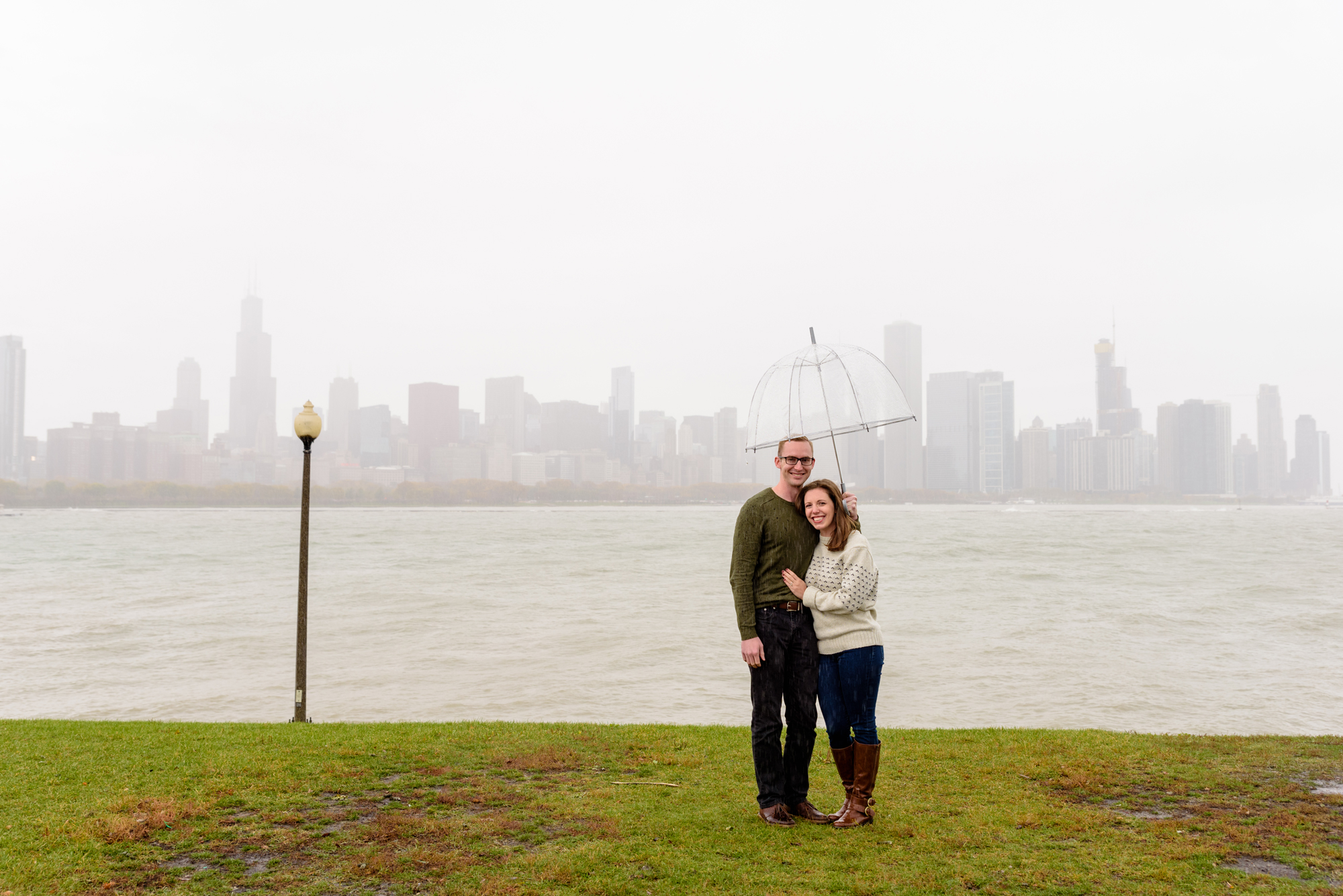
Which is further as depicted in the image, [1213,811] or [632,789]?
[632,789]

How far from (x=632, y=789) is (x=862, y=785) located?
1913mm

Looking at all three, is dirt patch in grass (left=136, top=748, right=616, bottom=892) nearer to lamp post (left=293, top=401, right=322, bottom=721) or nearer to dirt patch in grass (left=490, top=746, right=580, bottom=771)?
dirt patch in grass (left=490, top=746, right=580, bottom=771)

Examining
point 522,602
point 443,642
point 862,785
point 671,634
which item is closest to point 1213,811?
point 862,785

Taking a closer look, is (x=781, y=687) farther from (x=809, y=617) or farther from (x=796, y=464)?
(x=796, y=464)

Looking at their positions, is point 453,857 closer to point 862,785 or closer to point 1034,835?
point 862,785

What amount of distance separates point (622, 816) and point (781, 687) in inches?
58.8

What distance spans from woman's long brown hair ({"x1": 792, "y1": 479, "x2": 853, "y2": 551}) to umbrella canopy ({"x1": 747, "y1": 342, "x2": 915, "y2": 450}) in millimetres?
1061

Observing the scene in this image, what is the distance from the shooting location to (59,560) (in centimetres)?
5991

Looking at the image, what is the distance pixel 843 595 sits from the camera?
497 cm

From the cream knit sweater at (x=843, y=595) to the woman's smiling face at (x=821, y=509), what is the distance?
0.13 m

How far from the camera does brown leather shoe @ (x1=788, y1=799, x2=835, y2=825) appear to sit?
5383 mm

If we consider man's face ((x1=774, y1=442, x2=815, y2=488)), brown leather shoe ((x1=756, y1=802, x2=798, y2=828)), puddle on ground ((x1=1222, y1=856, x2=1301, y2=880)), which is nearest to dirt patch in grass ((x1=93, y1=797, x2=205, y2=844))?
brown leather shoe ((x1=756, y1=802, x2=798, y2=828))

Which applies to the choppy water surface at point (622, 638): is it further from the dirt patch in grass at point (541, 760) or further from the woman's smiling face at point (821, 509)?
the woman's smiling face at point (821, 509)

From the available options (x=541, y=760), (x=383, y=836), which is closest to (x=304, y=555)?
(x=541, y=760)
